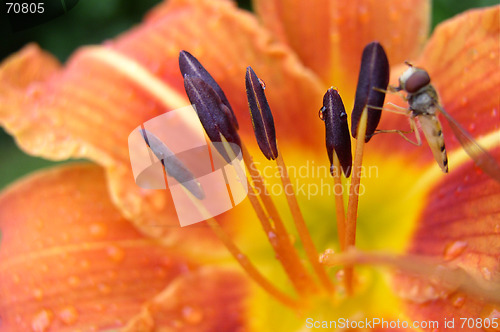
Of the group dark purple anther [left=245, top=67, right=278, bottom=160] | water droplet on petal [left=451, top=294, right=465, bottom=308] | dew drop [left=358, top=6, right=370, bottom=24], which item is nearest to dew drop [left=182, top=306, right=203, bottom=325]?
dark purple anther [left=245, top=67, right=278, bottom=160]

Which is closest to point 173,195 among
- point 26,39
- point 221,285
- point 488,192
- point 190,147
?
point 190,147

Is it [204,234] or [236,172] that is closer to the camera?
[236,172]

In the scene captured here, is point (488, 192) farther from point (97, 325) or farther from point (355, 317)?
point (97, 325)

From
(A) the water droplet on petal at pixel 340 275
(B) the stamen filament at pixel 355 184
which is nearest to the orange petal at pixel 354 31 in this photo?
(B) the stamen filament at pixel 355 184

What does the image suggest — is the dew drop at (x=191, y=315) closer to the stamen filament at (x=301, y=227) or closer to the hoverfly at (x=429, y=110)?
the stamen filament at (x=301, y=227)

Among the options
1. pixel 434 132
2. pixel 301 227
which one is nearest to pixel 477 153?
pixel 434 132
